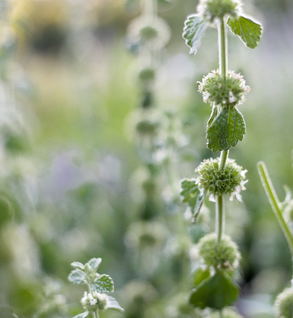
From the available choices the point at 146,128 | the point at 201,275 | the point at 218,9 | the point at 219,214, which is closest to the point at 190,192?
the point at 219,214

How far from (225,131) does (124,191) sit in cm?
142

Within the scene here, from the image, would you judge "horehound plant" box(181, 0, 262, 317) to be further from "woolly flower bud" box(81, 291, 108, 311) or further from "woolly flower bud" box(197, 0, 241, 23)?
"woolly flower bud" box(81, 291, 108, 311)

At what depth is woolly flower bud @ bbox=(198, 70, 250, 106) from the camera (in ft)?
1.98

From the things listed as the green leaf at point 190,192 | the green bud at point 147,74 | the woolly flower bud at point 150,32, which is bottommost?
the green leaf at point 190,192

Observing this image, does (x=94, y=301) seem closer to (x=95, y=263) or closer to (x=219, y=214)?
(x=95, y=263)

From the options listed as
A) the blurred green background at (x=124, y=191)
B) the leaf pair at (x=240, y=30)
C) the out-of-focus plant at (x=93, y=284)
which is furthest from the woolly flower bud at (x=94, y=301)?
the leaf pair at (x=240, y=30)

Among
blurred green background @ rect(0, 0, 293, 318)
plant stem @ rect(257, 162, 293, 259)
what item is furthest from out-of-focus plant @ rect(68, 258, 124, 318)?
plant stem @ rect(257, 162, 293, 259)

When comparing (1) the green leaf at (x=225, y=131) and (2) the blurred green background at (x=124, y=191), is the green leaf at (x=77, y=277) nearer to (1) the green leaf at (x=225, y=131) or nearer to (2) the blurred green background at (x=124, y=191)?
(2) the blurred green background at (x=124, y=191)

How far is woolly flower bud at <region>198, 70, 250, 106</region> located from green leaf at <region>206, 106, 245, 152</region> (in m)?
0.02

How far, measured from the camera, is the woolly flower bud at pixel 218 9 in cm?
57

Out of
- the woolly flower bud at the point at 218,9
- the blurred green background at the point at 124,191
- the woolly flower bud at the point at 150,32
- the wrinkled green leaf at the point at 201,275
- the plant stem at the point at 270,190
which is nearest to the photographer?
the woolly flower bud at the point at 218,9

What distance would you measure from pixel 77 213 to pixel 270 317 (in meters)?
0.72

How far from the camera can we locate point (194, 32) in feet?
1.98

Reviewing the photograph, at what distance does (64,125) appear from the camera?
2.83 m
